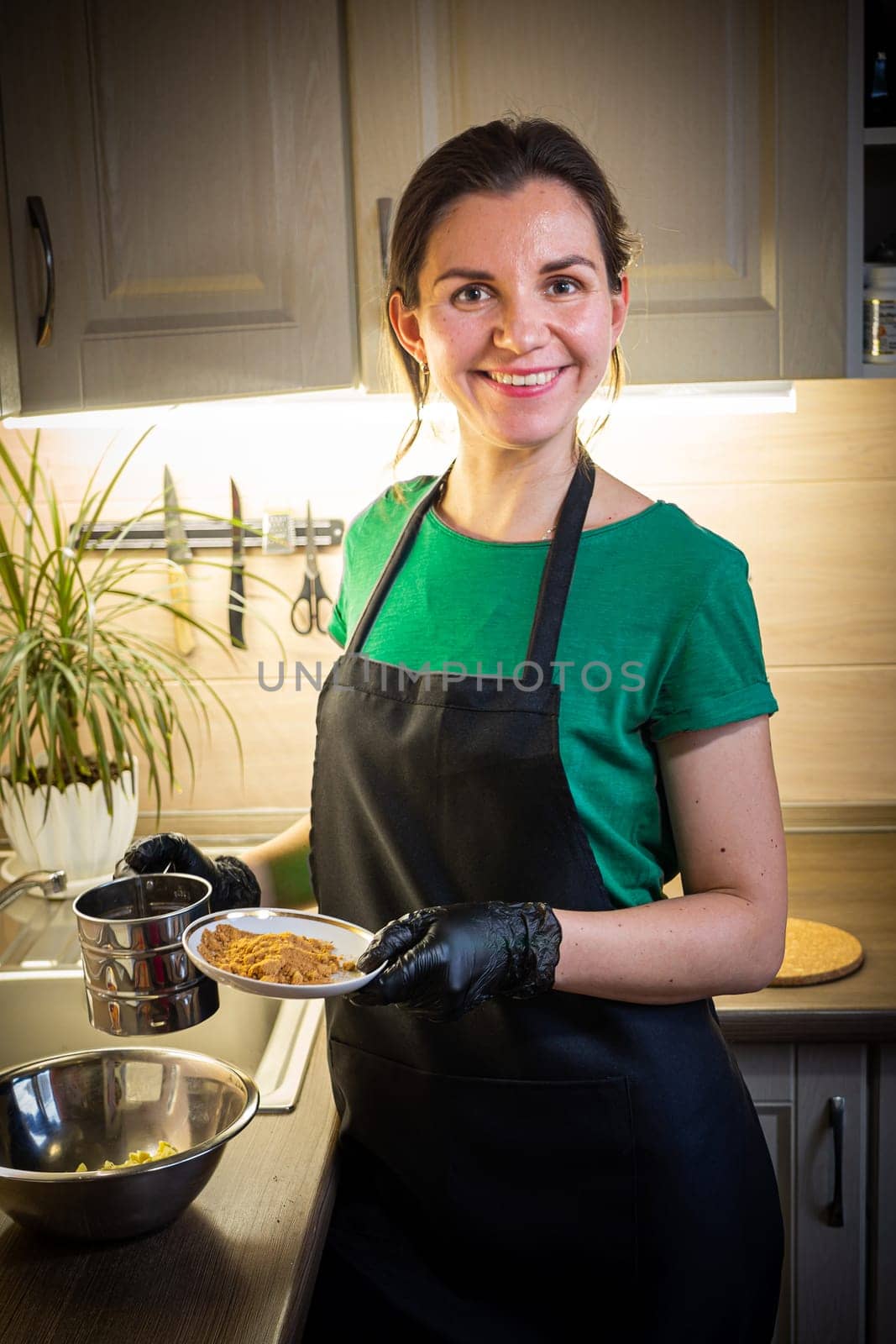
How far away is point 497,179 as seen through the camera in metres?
1.14

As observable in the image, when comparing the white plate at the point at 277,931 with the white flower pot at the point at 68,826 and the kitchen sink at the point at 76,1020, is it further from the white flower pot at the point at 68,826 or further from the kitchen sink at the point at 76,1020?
the white flower pot at the point at 68,826

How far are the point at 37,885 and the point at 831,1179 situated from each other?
3.52ft

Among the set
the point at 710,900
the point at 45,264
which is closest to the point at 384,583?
the point at 710,900

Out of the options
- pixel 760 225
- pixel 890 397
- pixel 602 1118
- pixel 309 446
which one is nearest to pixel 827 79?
pixel 760 225

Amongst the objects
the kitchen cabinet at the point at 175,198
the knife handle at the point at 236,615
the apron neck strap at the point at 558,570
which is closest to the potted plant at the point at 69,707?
the knife handle at the point at 236,615

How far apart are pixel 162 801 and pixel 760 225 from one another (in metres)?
1.27

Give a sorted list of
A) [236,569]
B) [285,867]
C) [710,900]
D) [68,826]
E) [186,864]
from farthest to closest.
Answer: [236,569] < [68,826] < [285,867] < [186,864] < [710,900]

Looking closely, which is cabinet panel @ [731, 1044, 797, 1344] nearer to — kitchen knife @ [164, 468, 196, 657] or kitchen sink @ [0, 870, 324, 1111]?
kitchen sink @ [0, 870, 324, 1111]

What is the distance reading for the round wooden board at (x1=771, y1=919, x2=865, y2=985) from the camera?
4.88 ft

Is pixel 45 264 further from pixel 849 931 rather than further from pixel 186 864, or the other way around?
pixel 849 931

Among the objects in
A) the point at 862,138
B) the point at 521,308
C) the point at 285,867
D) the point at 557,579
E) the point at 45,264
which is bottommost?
the point at 285,867

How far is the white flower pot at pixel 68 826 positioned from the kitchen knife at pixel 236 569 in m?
0.30

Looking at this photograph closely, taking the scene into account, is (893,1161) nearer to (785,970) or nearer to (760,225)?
(785,970)

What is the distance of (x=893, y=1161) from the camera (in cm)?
149
